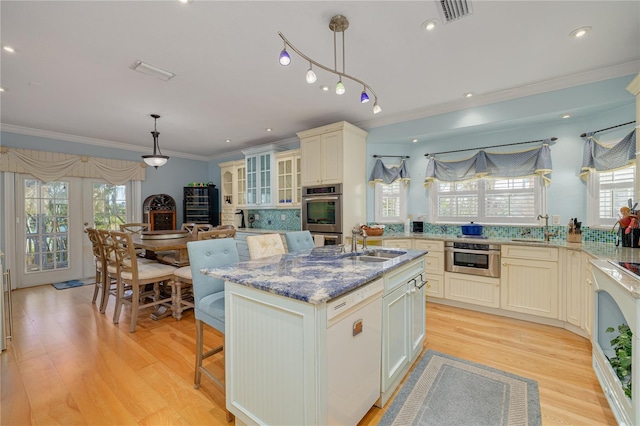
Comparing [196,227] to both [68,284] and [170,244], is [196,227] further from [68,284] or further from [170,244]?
[68,284]

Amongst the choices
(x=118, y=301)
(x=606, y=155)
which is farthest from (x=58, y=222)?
(x=606, y=155)

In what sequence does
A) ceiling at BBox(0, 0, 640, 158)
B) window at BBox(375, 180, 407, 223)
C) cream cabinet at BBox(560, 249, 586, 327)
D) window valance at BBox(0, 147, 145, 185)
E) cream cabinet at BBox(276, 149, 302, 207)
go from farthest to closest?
cream cabinet at BBox(276, 149, 302, 207)
window at BBox(375, 180, 407, 223)
window valance at BBox(0, 147, 145, 185)
cream cabinet at BBox(560, 249, 586, 327)
ceiling at BBox(0, 0, 640, 158)

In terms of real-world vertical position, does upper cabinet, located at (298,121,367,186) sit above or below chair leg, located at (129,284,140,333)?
above

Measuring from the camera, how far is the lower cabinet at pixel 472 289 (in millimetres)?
3414

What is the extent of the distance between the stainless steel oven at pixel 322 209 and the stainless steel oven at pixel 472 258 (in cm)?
151

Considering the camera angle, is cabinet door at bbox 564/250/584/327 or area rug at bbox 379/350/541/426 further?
cabinet door at bbox 564/250/584/327

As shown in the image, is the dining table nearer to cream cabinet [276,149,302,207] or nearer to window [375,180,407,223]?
cream cabinet [276,149,302,207]

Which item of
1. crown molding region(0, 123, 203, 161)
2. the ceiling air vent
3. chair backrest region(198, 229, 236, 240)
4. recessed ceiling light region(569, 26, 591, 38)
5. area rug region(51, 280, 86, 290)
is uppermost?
the ceiling air vent

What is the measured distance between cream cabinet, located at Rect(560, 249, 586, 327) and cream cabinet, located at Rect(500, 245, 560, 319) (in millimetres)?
76

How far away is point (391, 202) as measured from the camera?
4.68m

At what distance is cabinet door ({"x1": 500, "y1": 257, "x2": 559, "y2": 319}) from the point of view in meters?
3.06

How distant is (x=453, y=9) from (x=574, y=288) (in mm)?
2952

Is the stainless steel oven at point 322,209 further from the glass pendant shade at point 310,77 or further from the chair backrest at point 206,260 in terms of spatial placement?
the glass pendant shade at point 310,77

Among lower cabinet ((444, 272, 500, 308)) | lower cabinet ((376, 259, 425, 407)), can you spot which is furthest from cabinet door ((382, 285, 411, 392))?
lower cabinet ((444, 272, 500, 308))
